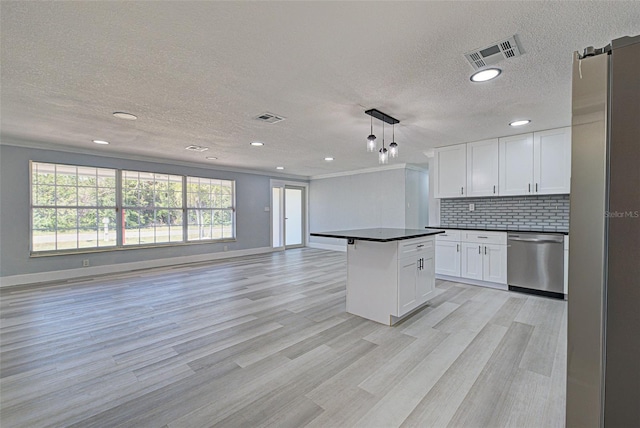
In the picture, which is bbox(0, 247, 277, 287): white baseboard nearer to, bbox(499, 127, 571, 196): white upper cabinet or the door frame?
the door frame

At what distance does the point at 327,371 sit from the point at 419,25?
2.41m

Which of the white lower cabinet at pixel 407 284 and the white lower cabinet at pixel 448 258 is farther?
the white lower cabinet at pixel 448 258

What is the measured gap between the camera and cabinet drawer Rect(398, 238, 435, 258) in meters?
2.95

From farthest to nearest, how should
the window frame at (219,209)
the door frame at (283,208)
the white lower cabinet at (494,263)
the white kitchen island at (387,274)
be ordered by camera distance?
the door frame at (283,208)
the window frame at (219,209)
the white lower cabinet at (494,263)
the white kitchen island at (387,274)

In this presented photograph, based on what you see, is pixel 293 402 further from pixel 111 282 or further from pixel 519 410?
pixel 111 282

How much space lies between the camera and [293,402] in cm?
177

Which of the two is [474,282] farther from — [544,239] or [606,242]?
[606,242]

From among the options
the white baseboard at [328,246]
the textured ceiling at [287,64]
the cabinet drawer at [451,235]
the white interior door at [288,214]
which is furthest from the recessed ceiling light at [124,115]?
the white baseboard at [328,246]

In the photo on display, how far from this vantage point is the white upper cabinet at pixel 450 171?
480 centimetres

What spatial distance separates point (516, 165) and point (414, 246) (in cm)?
246

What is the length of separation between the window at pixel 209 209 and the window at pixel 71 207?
1.54m

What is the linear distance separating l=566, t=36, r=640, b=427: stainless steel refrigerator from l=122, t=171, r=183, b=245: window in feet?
22.1

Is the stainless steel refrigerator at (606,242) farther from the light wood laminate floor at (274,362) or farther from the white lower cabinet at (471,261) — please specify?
the white lower cabinet at (471,261)

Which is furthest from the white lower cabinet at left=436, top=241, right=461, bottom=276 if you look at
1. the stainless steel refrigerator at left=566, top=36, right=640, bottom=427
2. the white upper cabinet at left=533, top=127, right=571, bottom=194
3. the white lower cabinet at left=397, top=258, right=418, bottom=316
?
the stainless steel refrigerator at left=566, top=36, right=640, bottom=427
